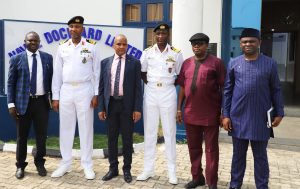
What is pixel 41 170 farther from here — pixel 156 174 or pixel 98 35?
pixel 98 35

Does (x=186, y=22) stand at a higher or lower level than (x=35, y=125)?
higher

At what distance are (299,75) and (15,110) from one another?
1126 centimetres

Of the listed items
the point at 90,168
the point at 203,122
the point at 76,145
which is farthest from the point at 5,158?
the point at 203,122

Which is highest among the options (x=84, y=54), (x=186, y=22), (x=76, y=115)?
(x=186, y=22)

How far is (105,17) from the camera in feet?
36.9

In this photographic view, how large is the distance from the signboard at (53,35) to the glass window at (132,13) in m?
4.10

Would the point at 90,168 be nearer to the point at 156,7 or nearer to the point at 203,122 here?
the point at 203,122

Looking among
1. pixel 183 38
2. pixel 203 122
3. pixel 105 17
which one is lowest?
pixel 203 122

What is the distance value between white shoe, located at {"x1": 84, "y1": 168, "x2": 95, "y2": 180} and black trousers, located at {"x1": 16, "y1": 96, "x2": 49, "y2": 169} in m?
0.63

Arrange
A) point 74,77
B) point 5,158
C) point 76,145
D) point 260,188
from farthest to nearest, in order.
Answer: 1. point 76,145
2. point 5,158
3. point 74,77
4. point 260,188

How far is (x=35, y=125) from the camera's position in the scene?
4812 millimetres

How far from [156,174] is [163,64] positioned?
1.49m

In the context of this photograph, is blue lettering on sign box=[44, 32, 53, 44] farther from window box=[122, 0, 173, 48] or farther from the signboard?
window box=[122, 0, 173, 48]

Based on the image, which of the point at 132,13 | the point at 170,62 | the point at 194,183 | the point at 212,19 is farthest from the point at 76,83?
the point at 132,13
